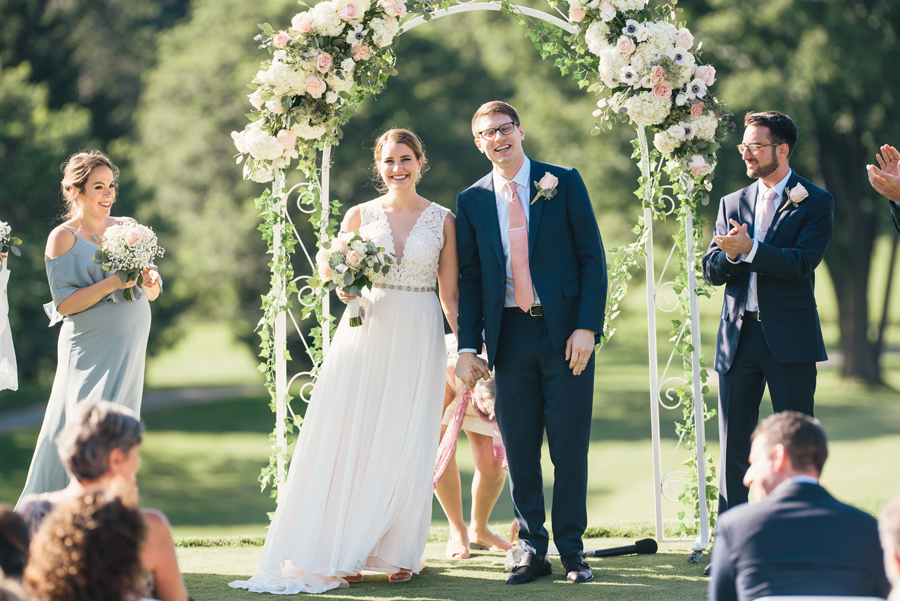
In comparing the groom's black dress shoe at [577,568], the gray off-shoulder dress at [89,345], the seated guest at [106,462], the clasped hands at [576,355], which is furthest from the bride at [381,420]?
the seated guest at [106,462]

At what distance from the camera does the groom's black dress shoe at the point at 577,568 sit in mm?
5035

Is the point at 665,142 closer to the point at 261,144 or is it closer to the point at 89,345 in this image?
the point at 261,144

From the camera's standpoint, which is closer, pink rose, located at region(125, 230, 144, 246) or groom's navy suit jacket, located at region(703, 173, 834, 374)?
groom's navy suit jacket, located at region(703, 173, 834, 374)

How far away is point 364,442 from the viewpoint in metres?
5.28

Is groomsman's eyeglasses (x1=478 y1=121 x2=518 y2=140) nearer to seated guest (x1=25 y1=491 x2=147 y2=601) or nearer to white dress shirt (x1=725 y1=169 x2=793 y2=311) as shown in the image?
white dress shirt (x1=725 y1=169 x2=793 y2=311)

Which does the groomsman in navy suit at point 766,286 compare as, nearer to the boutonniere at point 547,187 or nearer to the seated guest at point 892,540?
the boutonniere at point 547,187

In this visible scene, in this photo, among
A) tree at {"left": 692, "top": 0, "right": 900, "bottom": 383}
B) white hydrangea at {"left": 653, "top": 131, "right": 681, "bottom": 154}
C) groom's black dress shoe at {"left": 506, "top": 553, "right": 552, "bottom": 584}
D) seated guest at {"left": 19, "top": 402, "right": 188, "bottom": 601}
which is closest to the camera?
seated guest at {"left": 19, "top": 402, "right": 188, "bottom": 601}

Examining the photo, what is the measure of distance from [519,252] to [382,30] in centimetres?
168

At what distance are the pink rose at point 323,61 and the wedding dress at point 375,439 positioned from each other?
949 mm

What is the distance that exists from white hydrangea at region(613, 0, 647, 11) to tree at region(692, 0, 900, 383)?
40.7 ft

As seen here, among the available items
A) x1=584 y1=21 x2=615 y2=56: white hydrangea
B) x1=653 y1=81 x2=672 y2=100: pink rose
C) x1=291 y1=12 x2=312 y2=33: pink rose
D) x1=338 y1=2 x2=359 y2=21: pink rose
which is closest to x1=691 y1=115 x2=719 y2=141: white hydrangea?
x1=653 y1=81 x2=672 y2=100: pink rose

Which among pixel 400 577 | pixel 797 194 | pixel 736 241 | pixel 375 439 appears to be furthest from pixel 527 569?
pixel 797 194

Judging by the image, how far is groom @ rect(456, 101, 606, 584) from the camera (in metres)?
5.07

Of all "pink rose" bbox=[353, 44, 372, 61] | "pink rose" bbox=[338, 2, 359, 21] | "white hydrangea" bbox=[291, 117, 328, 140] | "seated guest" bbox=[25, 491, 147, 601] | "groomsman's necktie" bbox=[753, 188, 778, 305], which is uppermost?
"pink rose" bbox=[338, 2, 359, 21]
